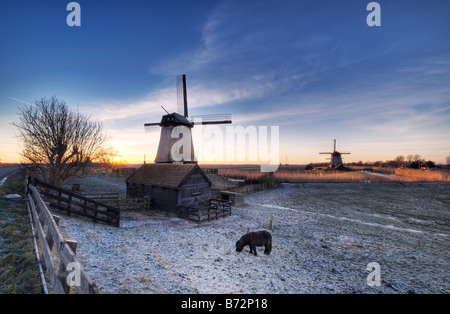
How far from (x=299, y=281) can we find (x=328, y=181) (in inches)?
1262

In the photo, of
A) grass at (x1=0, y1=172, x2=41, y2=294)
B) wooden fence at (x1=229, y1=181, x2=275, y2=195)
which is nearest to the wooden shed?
grass at (x1=0, y1=172, x2=41, y2=294)

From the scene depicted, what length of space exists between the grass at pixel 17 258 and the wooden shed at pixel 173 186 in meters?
8.65

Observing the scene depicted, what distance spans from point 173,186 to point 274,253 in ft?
31.3

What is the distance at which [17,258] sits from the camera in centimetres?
584

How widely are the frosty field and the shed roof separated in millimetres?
2799

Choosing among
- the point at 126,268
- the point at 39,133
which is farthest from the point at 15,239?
the point at 39,133

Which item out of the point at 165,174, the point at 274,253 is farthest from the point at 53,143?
the point at 274,253

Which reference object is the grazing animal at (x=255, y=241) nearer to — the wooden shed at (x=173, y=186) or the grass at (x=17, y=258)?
the wooden shed at (x=173, y=186)

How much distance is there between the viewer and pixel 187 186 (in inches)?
650

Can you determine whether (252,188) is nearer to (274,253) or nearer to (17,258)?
(274,253)

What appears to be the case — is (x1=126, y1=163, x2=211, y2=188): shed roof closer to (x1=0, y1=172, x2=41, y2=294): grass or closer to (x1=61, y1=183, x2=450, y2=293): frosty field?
(x1=61, y1=183, x2=450, y2=293): frosty field
